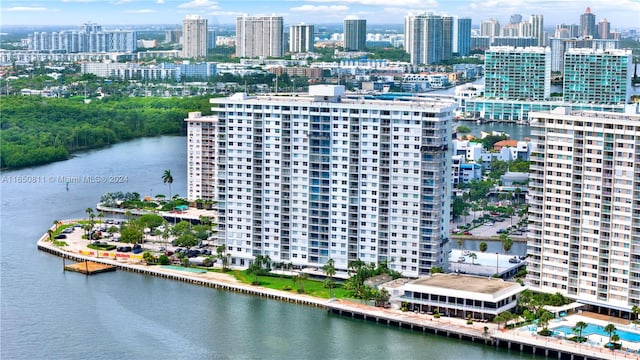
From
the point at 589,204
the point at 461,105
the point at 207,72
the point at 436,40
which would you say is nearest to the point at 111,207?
the point at 589,204

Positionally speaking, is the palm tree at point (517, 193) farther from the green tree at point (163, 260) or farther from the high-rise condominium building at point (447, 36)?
the high-rise condominium building at point (447, 36)

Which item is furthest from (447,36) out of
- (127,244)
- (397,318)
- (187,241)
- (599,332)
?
(599,332)

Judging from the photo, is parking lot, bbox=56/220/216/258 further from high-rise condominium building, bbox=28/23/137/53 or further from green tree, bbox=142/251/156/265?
high-rise condominium building, bbox=28/23/137/53

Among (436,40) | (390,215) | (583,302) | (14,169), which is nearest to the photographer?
(583,302)

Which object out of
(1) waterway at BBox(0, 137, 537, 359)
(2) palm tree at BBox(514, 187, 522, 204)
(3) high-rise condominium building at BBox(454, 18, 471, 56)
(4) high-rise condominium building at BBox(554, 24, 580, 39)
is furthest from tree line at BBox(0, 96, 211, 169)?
(4) high-rise condominium building at BBox(554, 24, 580, 39)

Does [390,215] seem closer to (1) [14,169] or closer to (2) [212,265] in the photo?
(2) [212,265]

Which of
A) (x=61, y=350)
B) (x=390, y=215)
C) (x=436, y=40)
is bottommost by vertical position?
(x=61, y=350)

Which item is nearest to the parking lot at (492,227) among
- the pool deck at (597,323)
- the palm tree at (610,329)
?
the pool deck at (597,323)
